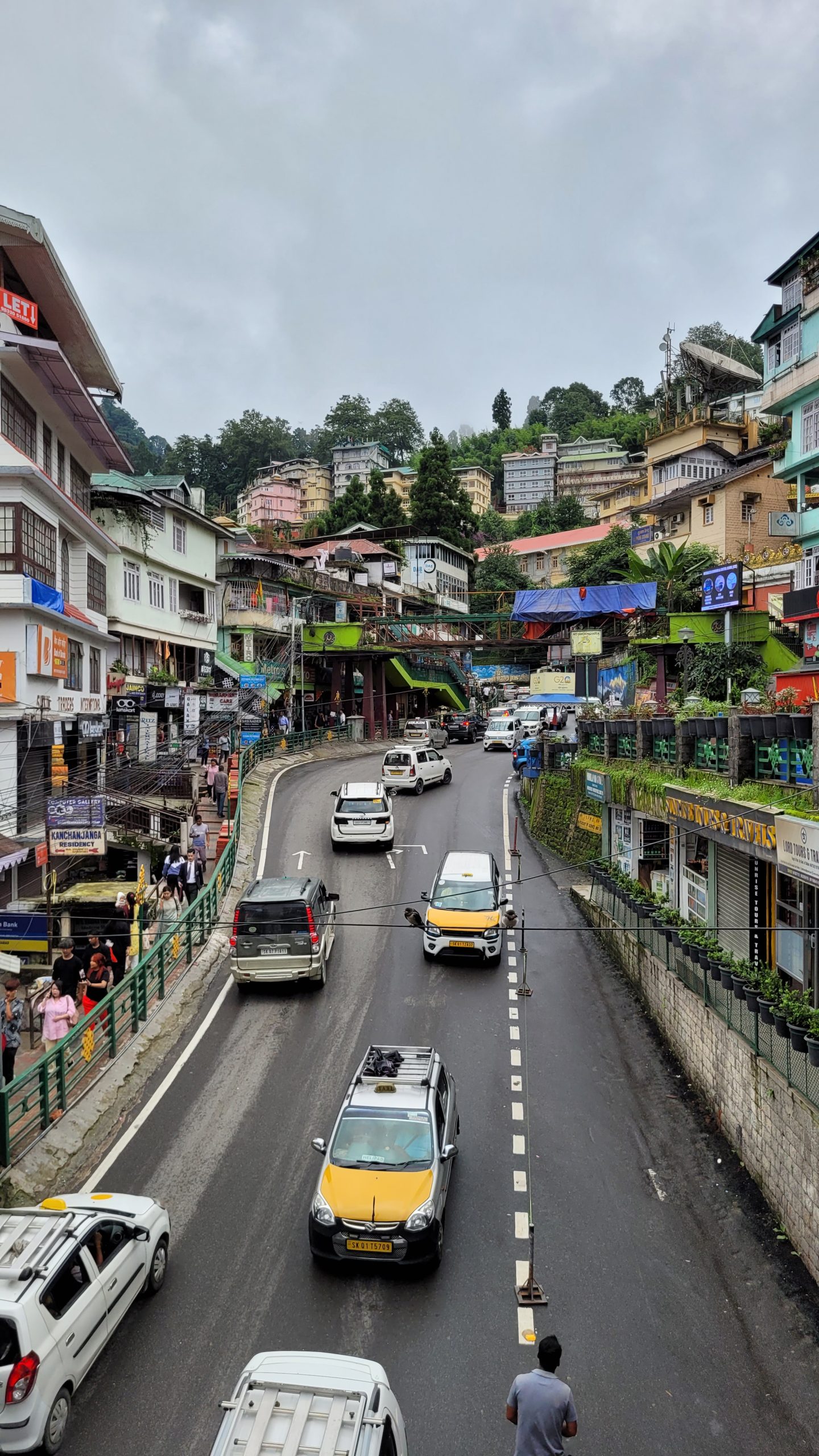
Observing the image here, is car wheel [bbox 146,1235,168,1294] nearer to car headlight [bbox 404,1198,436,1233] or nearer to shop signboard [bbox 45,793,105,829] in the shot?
car headlight [bbox 404,1198,436,1233]

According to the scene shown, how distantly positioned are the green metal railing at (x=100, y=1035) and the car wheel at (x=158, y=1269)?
2.65 m

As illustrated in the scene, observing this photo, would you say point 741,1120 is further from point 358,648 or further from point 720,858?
point 358,648

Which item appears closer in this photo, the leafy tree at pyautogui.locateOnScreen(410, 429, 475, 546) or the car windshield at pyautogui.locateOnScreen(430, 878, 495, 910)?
the car windshield at pyautogui.locateOnScreen(430, 878, 495, 910)

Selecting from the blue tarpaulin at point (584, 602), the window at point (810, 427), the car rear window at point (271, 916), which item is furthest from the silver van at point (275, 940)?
the blue tarpaulin at point (584, 602)

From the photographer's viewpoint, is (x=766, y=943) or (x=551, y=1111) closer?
(x=551, y=1111)

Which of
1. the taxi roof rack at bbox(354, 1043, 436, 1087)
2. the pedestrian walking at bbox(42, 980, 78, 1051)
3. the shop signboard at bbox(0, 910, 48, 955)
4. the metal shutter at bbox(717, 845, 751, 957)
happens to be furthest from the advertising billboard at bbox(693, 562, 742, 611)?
the pedestrian walking at bbox(42, 980, 78, 1051)

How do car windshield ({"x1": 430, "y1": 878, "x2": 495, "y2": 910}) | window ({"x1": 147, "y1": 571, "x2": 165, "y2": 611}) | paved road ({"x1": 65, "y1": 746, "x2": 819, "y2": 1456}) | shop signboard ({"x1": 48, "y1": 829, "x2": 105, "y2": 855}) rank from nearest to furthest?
paved road ({"x1": 65, "y1": 746, "x2": 819, "y2": 1456}), shop signboard ({"x1": 48, "y1": 829, "x2": 105, "y2": 855}), car windshield ({"x1": 430, "y1": 878, "x2": 495, "y2": 910}), window ({"x1": 147, "y1": 571, "x2": 165, "y2": 611})

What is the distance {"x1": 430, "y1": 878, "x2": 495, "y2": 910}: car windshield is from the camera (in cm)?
2014

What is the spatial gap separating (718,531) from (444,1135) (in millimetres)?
42395

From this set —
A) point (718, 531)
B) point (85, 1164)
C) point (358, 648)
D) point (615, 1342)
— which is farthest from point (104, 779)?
point (718, 531)

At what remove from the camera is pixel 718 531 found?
157 feet

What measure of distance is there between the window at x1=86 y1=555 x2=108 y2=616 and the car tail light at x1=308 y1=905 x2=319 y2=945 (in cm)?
1900

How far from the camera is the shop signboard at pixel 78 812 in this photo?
60.5ft

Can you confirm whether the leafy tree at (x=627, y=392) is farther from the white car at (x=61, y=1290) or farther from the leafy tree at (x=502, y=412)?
the white car at (x=61, y=1290)
